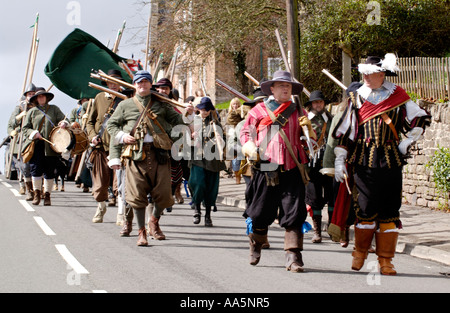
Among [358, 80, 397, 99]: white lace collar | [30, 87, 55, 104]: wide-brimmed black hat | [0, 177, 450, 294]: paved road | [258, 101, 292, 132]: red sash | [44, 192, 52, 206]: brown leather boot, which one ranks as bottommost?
[0, 177, 450, 294]: paved road

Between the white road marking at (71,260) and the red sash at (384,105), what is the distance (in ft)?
10.4

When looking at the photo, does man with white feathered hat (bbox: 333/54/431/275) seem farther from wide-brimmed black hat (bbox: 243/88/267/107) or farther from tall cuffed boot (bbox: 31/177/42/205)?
tall cuffed boot (bbox: 31/177/42/205)

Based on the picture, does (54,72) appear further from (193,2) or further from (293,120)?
(193,2)

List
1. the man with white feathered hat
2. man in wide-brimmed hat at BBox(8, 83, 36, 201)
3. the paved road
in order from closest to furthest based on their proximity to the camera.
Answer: the paved road → the man with white feathered hat → man in wide-brimmed hat at BBox(8, 83, 36, 201)

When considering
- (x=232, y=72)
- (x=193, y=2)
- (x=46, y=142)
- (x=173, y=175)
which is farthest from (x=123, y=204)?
(x=232, y=72)

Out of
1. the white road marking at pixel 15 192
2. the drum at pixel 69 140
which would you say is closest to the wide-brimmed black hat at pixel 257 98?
the drum at pixel 69 140

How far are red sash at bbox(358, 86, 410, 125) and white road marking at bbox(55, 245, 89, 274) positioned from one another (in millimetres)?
3184

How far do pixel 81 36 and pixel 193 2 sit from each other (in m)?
12.9

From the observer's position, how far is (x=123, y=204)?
34.6ft

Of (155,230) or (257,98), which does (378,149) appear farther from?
(155,230)

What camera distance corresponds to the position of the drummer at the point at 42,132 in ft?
46.5

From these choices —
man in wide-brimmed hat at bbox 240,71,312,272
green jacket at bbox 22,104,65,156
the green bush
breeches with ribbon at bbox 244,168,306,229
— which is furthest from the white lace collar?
green jacket at bbox 22,104,65,156

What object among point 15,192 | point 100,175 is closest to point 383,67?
point 100,175

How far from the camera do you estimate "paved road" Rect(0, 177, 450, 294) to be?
23.1 feet
